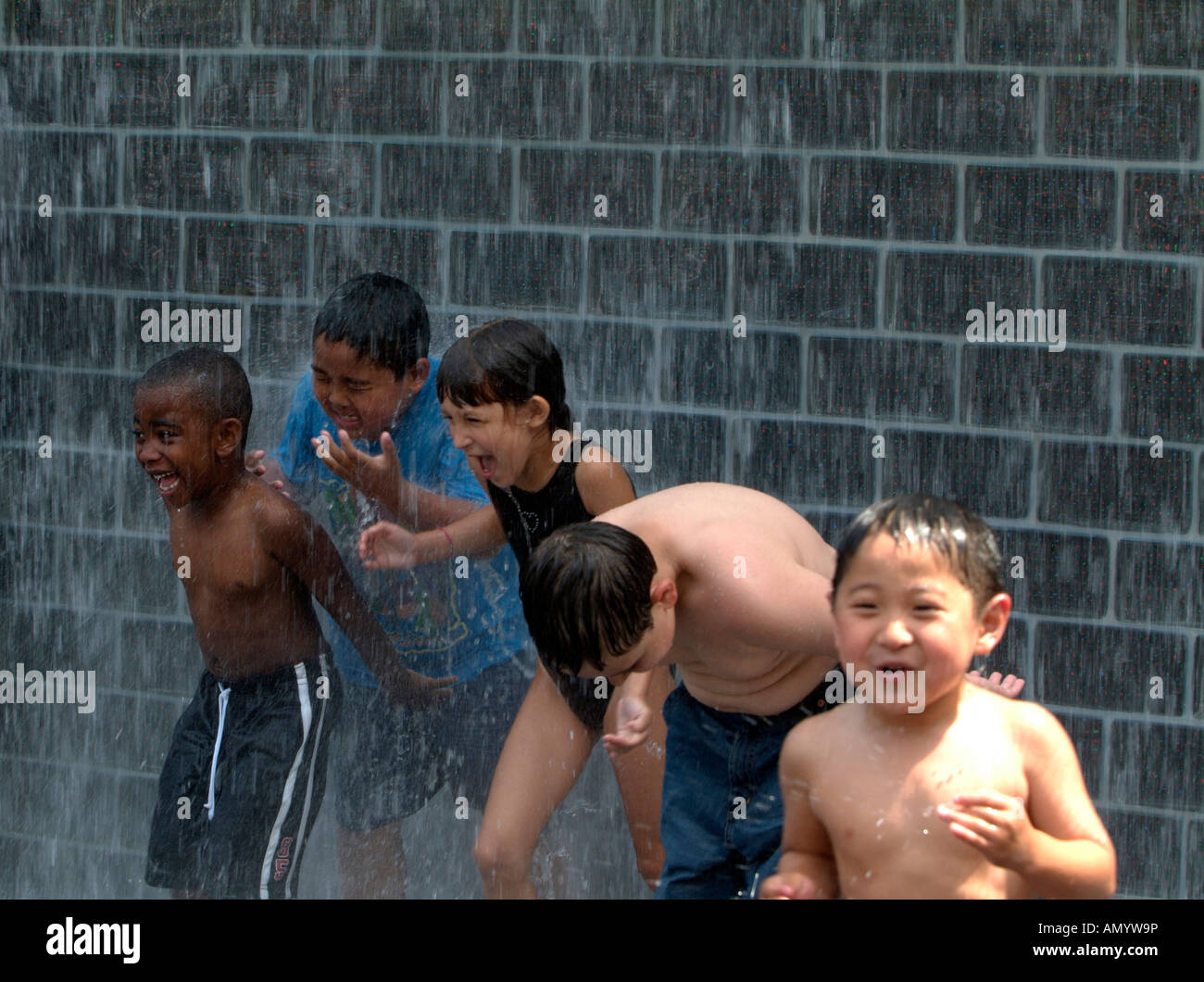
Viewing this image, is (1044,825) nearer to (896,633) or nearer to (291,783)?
(896,633)

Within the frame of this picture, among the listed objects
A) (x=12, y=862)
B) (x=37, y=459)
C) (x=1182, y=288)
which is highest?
(x=1182, y=288)

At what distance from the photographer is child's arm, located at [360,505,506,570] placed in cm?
309

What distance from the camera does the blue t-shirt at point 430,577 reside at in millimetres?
3305

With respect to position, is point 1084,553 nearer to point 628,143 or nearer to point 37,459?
point 628,143

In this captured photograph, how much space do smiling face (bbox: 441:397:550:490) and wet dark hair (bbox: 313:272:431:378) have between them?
0.94ft

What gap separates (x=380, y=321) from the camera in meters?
3.30

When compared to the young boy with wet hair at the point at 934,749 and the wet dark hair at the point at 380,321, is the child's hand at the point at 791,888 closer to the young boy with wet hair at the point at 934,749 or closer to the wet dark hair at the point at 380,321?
the young boy with wet hair at the point at 934,749

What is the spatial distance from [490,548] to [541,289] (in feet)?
2.69

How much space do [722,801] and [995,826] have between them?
796 mm

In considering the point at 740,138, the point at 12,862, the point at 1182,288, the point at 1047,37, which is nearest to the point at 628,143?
the point at 740,138

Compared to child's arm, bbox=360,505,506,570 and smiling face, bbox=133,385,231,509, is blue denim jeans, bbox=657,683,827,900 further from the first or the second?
smiling face, bbox=133,385,231,509

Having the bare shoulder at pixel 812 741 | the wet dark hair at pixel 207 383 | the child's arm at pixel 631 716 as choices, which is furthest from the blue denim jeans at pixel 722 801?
the wet dark hair at pixel 207 383

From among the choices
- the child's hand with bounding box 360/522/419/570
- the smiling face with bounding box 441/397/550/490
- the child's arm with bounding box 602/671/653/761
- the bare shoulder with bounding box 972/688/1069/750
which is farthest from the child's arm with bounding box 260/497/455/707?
the bare shoulder with bounding box 972/688/1069/750

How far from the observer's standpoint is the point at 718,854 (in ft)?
8.65
